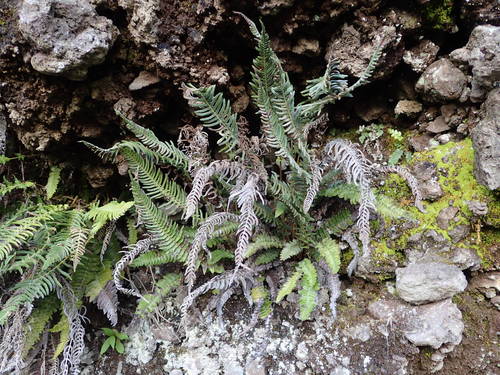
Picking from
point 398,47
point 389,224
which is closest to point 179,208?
point 389,224

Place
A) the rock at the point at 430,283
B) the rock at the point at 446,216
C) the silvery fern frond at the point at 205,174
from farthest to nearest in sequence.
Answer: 1. the rock at the point at 446,216
2. the rock at the point at 430,283
3. the silvery fern frond at the point at 205,174

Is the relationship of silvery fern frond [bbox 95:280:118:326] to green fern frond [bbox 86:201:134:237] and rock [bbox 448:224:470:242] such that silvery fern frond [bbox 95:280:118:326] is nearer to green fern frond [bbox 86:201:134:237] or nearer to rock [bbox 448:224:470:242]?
green fern frond [bbox 86:201:134:237]

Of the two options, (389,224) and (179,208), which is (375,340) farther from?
(179,208)

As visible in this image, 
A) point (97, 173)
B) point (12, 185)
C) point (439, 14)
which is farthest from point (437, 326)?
point (12, 185)

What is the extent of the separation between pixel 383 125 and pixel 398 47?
24.2 inches

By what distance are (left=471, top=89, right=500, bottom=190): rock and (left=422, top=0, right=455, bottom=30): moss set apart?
0.64 metres

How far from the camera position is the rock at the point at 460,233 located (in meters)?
2.38

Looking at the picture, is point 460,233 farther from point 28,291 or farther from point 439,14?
point 28,291

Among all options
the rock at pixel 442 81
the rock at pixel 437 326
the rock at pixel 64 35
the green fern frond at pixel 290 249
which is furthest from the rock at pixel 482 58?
the rock at pixel 64 35

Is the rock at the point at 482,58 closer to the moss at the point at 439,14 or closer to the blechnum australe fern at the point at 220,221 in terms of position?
the moss at the point at 439,14

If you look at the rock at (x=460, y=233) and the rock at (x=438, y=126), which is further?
Answer: the rock at (x=438, y=126)

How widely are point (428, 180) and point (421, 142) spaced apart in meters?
0.36

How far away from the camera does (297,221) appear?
8.70 feet

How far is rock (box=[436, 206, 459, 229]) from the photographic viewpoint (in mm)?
2412
